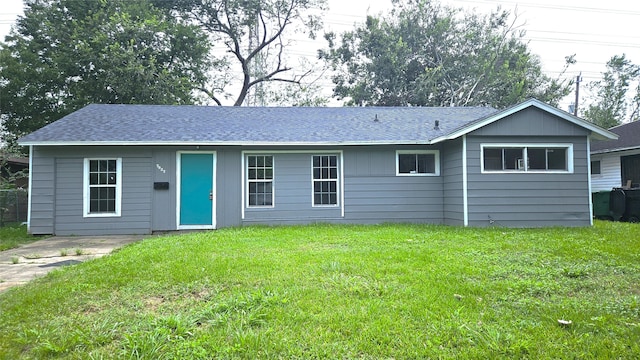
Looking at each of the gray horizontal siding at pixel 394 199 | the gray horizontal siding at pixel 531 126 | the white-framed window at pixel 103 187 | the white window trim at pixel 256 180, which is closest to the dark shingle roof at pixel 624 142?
the gray horizontal siding at pixel 531 126

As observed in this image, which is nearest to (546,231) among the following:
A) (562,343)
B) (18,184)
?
(562,343)

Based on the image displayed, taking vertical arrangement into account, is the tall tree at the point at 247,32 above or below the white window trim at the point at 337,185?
above

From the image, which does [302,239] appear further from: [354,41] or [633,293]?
[354,41]

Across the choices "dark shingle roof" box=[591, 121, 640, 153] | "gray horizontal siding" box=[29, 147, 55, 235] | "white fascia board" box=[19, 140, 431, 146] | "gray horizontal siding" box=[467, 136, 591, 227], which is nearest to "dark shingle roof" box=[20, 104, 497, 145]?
"white fascia board" box=[19, 140, 431, 146]

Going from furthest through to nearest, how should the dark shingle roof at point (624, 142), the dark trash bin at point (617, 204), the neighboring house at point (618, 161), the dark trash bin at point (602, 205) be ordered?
1. the dark shingle roof at point (624, 142)
2. the neighboring house at point (618, 161)
3. the dark trash bin at point (602, 205)
4. the dark trash bin at point (617, 204)

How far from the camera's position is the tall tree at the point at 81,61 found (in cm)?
1728

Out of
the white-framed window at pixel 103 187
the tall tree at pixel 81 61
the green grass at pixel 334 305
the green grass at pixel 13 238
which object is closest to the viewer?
the green grass at pixel 334 305

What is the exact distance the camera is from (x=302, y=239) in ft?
24.3

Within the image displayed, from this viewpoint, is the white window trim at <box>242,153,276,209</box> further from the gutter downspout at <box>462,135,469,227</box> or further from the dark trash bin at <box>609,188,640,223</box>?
the dark trash bin at <box>609,188,640,223</box>

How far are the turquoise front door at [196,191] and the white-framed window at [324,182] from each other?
2.80 meters

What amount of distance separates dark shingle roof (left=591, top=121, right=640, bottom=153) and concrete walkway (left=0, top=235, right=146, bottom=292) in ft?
52.6

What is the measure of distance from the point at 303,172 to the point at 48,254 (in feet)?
19.8

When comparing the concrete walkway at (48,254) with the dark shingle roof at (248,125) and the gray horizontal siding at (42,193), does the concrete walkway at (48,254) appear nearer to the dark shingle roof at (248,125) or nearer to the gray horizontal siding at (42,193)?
the gray horizontal siding at (42,193)

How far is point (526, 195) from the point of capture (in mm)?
9500
